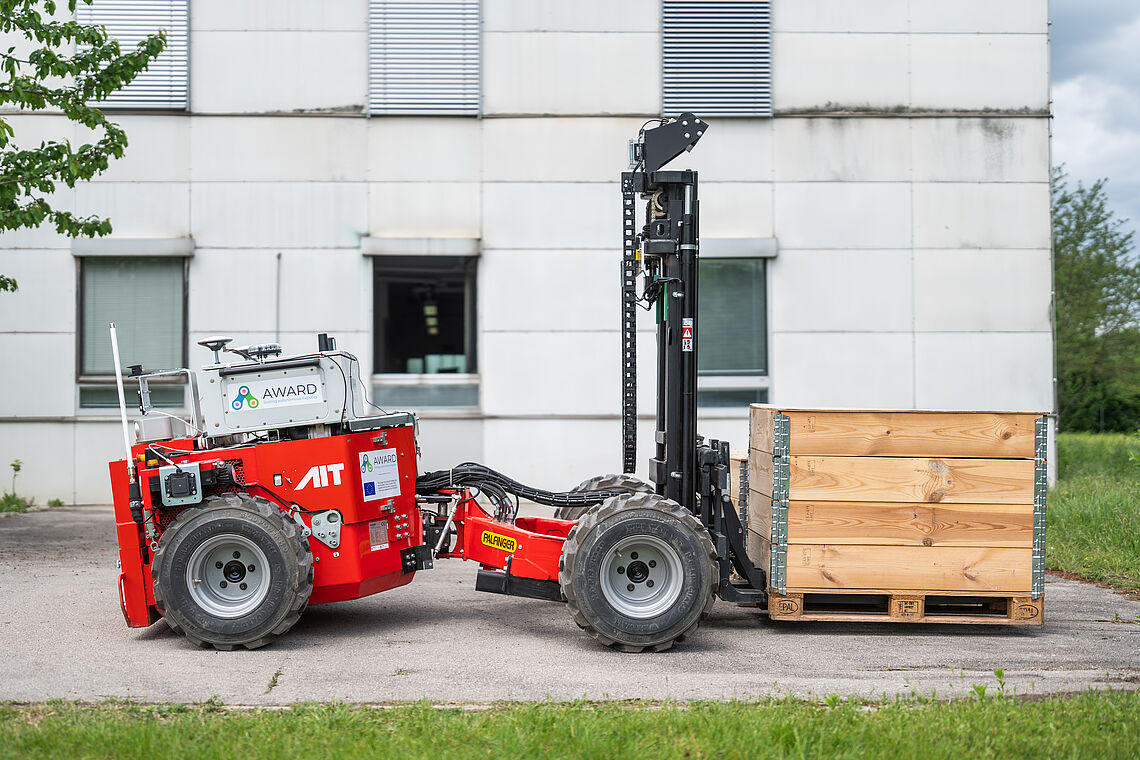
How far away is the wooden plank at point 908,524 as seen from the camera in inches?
301

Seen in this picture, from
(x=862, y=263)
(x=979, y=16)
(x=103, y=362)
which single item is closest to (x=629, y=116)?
(x=862, y=263)

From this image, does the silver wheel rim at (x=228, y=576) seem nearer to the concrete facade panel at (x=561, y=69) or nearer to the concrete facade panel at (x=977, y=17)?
Result: the concrete facade panel at (x=561, y=69)

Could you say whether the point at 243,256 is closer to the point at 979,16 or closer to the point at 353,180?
the point at 353,180

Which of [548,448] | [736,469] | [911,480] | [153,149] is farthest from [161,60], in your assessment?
[911,480]

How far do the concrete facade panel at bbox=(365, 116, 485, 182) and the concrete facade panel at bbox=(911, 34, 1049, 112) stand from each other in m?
6.94

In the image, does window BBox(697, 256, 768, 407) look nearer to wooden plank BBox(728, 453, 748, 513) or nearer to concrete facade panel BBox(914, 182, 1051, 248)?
concrete facade panel BBox(914, 182, 1051, 248)

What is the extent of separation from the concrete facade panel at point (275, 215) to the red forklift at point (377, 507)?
7576 millimetres

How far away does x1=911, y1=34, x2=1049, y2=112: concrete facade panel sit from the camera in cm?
1562

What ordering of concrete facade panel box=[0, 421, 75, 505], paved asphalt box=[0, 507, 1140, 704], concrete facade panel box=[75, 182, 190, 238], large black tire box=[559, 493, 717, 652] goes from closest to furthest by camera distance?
1. paved asphalt box=[0, 507, 1140, 704]
2. large black tire box=[559, 493, 717, 652]
3. concrete facade panel box=[0, 421, 75, 505]
4. concrete facade panel box=[75, 182, 190, 238]

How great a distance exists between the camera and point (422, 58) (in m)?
15.5

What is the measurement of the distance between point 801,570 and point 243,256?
10635 mm

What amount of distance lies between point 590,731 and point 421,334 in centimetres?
1108

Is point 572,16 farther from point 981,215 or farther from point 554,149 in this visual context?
point 981,215

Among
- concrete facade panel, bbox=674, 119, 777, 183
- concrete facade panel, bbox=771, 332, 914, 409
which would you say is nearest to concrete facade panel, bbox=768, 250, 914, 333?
concrete facade panel, bbox=771, 332, 914, 409
